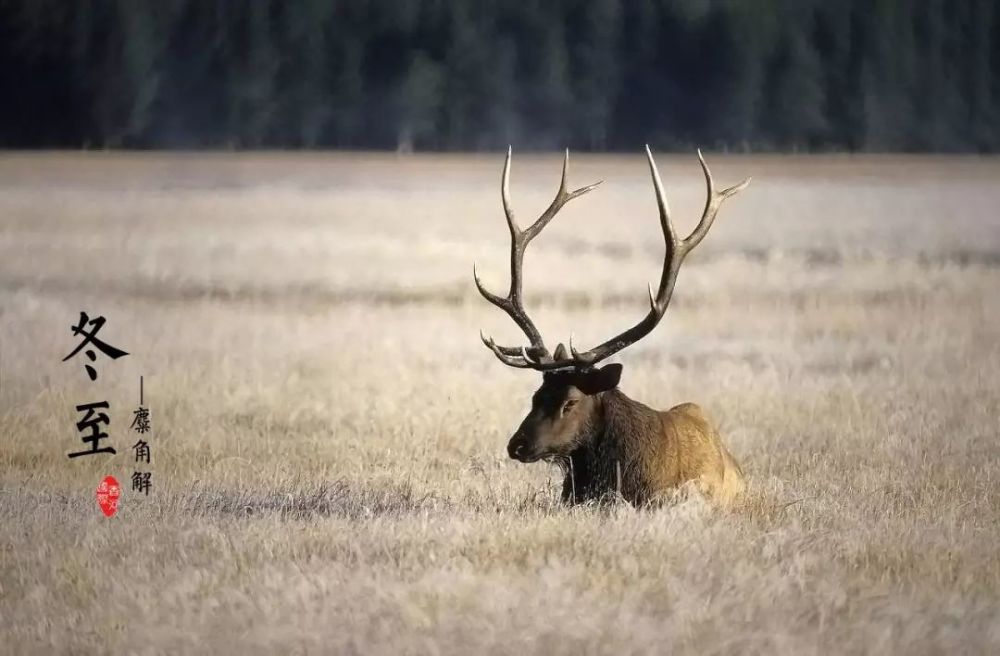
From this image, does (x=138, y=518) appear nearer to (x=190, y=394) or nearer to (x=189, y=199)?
(x=190, y=394)

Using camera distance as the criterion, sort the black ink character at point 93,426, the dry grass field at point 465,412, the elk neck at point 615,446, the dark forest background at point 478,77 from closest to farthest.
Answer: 1. the dry grass field at point 465,412
2. the elk neck at point 615,446
3. the black ink character at point 93,426
4. the dark forest background at point 478,77

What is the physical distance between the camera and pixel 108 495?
7.64 meters

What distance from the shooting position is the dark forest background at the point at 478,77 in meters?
19.2

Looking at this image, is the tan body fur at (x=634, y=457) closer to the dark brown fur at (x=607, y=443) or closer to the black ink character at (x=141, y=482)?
the dark brown fur at (x=607, y=443)

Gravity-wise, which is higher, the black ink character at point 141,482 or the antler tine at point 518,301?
the antler tine at point 518,301

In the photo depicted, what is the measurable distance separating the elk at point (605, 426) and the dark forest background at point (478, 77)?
12.1 m

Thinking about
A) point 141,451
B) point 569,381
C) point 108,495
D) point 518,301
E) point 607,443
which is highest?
point 518,301

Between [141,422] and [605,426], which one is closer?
[605,426]

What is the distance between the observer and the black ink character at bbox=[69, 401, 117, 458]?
8570 millimetres

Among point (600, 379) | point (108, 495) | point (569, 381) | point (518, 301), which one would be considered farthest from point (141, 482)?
point (600, 379)

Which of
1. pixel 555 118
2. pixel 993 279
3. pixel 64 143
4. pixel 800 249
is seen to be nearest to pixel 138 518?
pixel 993 279

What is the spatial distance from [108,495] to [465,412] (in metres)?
2.68

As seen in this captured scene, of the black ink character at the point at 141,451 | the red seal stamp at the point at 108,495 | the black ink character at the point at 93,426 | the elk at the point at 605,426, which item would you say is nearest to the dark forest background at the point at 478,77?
the black ink character at the point at 93,426

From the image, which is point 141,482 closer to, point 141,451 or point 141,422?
point 141,451
